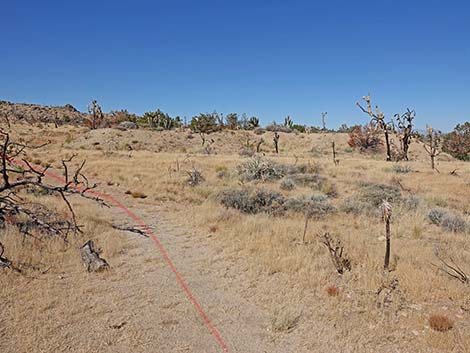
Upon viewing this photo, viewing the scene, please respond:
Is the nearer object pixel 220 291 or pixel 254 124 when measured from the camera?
pixel 220 291

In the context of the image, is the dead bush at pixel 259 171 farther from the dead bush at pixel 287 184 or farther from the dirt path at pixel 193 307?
the dirt path at pixel 193 307

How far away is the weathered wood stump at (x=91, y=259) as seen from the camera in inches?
238

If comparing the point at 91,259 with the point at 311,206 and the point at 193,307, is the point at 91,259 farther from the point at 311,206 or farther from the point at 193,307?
the point at 311,206

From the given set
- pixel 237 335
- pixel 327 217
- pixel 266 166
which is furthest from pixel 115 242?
pixel 266 166

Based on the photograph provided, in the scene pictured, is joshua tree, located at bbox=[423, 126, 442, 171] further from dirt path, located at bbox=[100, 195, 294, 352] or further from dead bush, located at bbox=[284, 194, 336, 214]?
dirt path, located at bbox=[100, 195, 294, 352]

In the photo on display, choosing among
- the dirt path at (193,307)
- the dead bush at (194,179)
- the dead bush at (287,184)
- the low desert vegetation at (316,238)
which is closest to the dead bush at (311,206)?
the low desert vegetation at (316,238)

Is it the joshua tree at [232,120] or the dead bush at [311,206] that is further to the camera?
the joshua tree at [232,120]

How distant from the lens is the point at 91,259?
621 centimetres

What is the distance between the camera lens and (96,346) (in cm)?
392

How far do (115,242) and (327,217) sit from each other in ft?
20.5

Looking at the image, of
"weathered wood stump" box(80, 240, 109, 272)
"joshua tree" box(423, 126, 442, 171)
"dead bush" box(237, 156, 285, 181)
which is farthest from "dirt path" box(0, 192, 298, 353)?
"joshua tree" box(423, 126, 442, 171)

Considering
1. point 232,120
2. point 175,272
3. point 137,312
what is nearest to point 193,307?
point 137,312

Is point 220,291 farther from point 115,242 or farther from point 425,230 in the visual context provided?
point 425,230

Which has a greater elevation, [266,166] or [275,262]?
[266,166]
